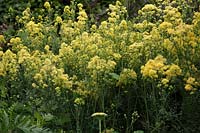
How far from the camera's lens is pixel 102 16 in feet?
20.7

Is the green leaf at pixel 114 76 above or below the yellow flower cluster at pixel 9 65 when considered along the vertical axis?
below

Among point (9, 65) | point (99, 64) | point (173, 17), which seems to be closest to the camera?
point (99, 64)

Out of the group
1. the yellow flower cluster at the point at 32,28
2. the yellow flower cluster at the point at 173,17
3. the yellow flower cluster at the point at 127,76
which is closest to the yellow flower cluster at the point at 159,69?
the yellow flower cluster at the point at 127,76

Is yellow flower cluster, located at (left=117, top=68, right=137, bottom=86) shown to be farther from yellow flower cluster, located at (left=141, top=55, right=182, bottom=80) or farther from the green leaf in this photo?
yellow flower cluster, located at (left=141, top=55, right=182, bottom=80)

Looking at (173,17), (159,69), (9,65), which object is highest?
(173,17)

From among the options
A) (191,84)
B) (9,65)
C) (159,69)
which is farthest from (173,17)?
(9,65)

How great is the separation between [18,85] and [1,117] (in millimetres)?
525

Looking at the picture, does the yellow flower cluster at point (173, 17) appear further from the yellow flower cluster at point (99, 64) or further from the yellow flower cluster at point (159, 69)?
the yellow flower cluster at point (99, 64)

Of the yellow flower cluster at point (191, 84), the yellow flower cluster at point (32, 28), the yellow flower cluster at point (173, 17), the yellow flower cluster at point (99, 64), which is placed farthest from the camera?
the yellow flower cluster at point (32, 28)

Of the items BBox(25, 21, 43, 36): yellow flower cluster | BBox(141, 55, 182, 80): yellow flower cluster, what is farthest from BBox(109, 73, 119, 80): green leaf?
BBox(25, 21, 43, 36): yellow flower cluster

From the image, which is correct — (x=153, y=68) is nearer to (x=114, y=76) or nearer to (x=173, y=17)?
(x=114, y=76)

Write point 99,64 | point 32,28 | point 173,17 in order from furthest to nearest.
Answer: point 32,28, point 173,17, point 99,64

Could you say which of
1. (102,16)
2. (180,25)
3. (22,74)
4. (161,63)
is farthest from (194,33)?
(102,16)

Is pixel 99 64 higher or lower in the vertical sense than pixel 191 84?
higher
